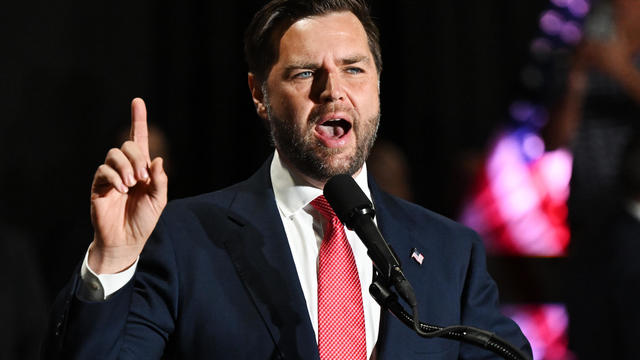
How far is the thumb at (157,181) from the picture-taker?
5.16 ft

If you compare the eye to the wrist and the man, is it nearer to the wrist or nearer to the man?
the man

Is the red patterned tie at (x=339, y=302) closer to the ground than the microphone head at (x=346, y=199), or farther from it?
closer to the ground

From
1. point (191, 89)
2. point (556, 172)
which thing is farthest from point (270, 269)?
point (556, 172)

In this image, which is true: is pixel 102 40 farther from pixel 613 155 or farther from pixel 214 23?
pixel 613 155

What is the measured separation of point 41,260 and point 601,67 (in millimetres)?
2430

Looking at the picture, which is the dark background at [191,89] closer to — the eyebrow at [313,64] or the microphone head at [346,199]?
the eyebrow at [313,64]

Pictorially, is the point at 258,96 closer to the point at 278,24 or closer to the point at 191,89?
the point at 278,24

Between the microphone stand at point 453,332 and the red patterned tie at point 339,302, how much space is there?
26cm

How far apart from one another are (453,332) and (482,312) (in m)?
0.39

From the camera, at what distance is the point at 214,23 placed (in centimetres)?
411

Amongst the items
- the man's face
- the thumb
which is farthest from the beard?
the thumb

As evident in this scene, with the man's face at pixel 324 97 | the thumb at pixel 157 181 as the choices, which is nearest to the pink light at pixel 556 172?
the man's face at pixel 324 97

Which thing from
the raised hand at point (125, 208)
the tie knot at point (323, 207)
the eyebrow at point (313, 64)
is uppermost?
the eyebrow at point (313, 64)

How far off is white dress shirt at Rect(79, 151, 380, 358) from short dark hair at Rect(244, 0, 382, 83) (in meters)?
0.20
